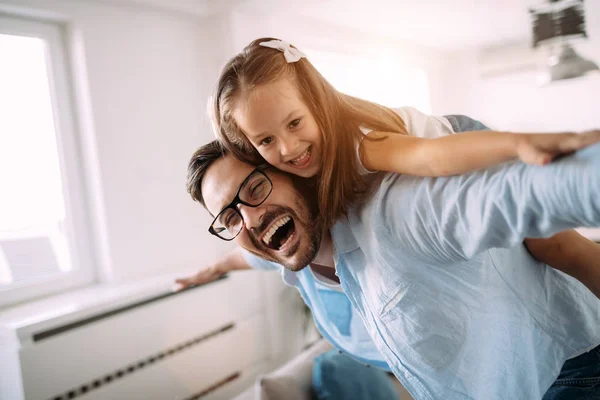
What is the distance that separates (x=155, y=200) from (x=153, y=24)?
103 centimetres

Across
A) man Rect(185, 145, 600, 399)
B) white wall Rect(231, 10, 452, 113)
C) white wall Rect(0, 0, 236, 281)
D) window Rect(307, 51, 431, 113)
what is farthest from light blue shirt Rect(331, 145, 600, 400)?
window Rect(307, 51, 431, 113)

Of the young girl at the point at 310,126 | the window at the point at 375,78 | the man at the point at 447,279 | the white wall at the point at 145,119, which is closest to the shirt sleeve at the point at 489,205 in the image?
the man at the point at 447,279

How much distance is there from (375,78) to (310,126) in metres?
3.30

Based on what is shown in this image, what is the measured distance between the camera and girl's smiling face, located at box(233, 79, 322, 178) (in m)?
1.03

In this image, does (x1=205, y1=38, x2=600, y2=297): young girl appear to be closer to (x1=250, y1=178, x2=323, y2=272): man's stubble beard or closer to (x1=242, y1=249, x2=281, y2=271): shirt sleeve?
(x1=250, y1=178, x2=323, y2=272): man's stubble beard

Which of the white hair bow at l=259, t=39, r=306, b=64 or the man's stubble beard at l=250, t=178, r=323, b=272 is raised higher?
the white hair bow at l=259, t=39, r=306, b=64

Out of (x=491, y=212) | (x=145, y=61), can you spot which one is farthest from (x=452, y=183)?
(x=145, y=61)

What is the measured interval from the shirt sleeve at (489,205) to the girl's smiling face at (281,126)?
254 mm

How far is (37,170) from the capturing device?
7.44 ft

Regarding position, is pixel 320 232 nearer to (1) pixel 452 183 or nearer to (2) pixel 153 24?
(1) pixel 452 183

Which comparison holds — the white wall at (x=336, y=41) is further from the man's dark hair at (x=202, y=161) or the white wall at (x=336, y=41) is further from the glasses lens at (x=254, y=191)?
the glasses lens at (x=254, y=191)

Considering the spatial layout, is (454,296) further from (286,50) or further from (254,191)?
(286,50)

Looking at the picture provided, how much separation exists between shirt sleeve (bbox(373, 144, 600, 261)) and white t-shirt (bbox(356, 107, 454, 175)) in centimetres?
29

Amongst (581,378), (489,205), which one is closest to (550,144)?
(489,205)
